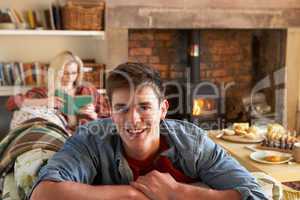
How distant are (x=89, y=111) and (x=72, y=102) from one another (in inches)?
5.5

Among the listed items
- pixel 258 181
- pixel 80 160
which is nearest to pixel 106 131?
pixel 80 160

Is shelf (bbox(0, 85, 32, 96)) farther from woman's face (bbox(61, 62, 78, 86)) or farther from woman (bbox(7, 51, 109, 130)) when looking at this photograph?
woman's face (bbox(61, 62, 78, 86))

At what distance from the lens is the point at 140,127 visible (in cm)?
128

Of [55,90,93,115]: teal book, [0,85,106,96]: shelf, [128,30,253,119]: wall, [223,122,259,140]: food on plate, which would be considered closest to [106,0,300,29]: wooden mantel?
[128,30,253,119]: wall

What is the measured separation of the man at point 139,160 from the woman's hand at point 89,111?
1592mm

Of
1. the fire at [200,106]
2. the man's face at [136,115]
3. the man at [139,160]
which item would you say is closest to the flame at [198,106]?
the fire at [200,106]

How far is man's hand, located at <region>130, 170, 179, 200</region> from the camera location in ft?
3.93

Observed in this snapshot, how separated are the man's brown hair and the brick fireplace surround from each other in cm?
222

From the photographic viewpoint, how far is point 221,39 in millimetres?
4191

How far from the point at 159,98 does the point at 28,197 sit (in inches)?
19.9

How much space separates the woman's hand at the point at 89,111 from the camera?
118 inches

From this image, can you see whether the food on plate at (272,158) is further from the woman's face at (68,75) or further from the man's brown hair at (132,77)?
the woman's face at (68,75)

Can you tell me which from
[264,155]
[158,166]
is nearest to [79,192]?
[158,166]

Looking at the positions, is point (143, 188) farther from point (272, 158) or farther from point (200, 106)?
point (200, 106)
